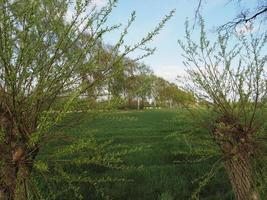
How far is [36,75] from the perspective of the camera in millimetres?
2586

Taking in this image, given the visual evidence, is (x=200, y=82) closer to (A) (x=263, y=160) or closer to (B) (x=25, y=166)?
(A) (x=263, y=160)

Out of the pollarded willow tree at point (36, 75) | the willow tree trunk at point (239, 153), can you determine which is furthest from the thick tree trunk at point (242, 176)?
the pollarded willow tree at point (36, 75)

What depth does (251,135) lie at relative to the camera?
4.02 m

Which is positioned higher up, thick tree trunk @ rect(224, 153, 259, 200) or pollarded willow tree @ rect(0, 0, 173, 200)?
pollarded willow tree @ rect(0, 0, 173, 200)

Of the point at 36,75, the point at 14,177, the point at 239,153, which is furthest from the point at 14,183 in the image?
the point at 239,153

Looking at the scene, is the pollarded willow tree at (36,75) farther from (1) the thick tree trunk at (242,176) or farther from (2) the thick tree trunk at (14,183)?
(1) the thick tree trunk at (242,176)

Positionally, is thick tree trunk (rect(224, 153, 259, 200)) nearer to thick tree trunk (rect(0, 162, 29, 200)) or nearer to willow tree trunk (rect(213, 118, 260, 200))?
willow tree trunk (rect(213, 118, 260, 200))

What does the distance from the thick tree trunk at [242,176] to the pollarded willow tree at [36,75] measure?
→ 6.39 ft

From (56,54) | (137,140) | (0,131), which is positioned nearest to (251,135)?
(56,54)

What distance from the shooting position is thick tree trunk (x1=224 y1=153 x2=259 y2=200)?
3.97m

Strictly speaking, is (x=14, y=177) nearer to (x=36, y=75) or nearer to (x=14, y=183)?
(x=14, y=183)

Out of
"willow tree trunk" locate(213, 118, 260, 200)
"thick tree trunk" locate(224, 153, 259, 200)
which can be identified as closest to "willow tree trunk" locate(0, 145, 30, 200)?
"willow tree trunk" locate(213, 118, 260, 200)

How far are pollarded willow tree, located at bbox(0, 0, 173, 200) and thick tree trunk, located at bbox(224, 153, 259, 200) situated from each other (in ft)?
6.39

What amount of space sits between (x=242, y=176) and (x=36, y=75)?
2.61m
